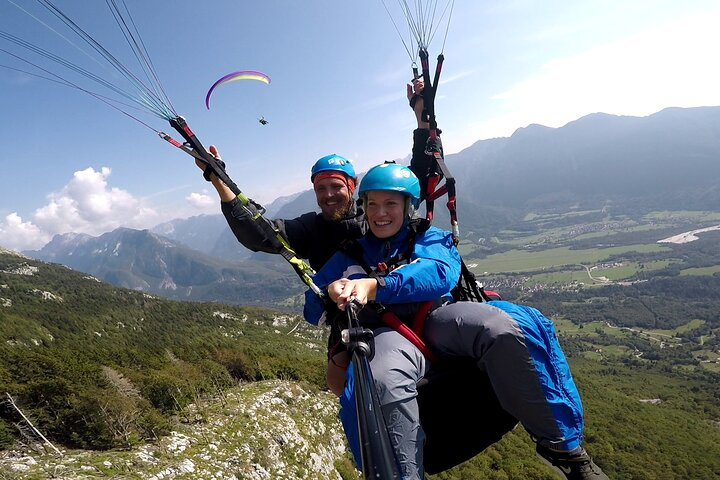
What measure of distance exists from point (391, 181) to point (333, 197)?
1.35 meters

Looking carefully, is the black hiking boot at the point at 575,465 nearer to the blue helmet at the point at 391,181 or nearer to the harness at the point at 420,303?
the harness at the point at 420,303

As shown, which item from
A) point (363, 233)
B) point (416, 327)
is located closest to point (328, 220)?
point (363, 233)

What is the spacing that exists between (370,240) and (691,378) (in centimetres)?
11784

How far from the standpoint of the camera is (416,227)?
342 centimetres

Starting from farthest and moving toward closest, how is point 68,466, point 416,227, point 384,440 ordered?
point 68,466
point 416,227
point 384,440

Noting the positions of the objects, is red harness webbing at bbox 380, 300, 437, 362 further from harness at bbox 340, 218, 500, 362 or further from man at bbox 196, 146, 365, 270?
man at bbox 196, 146, 365, 270

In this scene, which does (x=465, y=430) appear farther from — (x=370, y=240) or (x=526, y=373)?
(x=370, y=240)

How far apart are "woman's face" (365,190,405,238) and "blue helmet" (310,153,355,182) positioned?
126 centimetres

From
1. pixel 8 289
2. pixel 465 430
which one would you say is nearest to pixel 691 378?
pixel 465 430

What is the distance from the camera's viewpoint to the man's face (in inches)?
180

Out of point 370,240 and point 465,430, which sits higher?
point 370,240

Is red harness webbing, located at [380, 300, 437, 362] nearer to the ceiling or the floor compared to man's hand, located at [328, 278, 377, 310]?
nearer to the floor

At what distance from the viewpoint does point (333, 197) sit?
181 inches

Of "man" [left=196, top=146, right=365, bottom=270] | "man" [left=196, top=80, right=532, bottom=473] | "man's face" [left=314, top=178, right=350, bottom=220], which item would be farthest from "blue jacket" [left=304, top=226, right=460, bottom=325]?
"man's face" [left=314, top=178, right=350, bottom=220]
